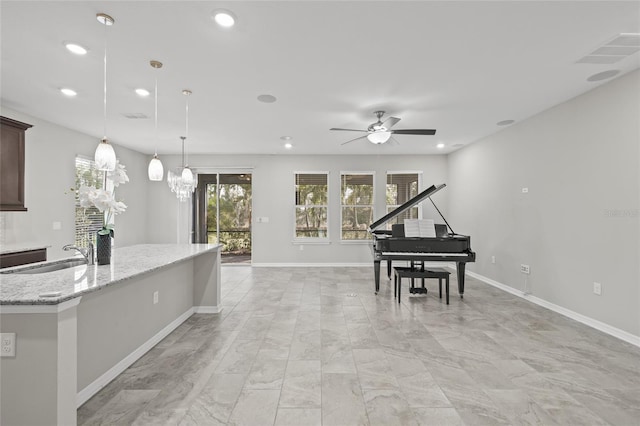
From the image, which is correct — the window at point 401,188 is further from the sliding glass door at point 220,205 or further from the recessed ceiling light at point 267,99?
the recessed ceiling light at point 267,99

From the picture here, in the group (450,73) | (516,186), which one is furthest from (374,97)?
(516,186)

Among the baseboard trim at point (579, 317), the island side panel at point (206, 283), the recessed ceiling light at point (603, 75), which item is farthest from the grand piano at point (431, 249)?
the island side panel at point (206, 283)

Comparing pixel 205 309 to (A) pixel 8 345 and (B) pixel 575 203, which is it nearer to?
(A) pixel 8 345

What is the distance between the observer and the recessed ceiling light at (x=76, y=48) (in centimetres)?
250

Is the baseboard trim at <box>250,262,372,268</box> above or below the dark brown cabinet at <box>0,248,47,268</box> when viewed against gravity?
below

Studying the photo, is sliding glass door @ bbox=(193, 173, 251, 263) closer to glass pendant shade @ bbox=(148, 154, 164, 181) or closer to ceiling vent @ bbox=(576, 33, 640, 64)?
glass pendant shade @ bbox=(148, 154, 164, 181)

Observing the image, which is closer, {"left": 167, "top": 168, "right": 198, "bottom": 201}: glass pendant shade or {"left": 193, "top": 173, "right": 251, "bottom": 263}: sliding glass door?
{"left": 167, "top": 168, "right": 198, "bottom": 201}: glass pendant shade

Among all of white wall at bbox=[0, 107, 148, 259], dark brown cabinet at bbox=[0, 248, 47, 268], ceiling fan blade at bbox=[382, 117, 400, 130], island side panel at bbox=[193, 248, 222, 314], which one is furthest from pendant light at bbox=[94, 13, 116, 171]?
ceiling fan blade at bbox=[382, 117, 400, 130]

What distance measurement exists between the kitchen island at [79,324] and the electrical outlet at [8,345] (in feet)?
0.06

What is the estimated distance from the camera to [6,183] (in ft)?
11.9

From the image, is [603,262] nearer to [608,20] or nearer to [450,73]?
[608,20]

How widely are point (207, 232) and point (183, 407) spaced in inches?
229

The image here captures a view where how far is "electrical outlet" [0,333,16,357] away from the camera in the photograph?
1.48 m

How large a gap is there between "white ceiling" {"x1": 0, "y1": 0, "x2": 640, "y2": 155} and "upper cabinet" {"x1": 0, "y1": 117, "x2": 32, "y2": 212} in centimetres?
41
